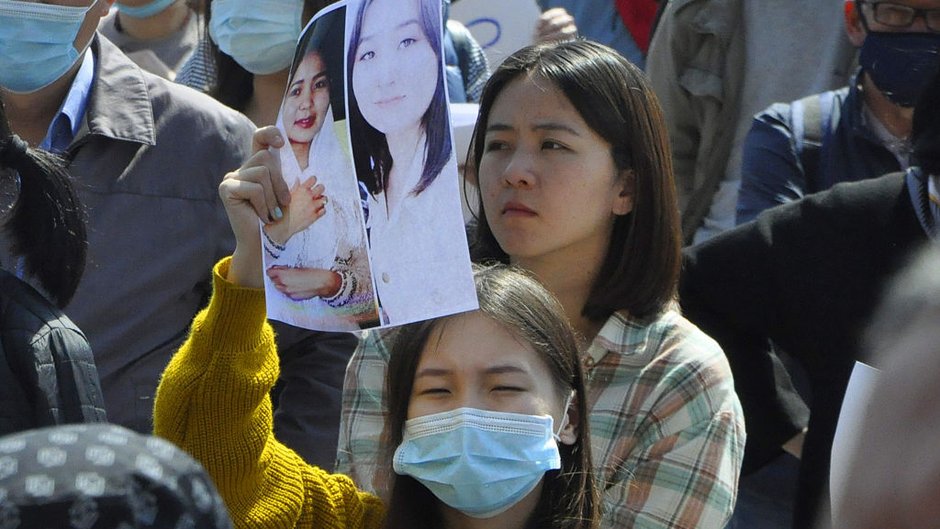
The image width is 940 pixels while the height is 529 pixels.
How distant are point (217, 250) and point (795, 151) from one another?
60.6 inches

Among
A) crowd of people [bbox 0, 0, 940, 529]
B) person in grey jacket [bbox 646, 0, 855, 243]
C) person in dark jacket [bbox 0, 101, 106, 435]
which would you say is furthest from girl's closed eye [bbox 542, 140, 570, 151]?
person in grey jacket [bbox 646, 0, 855, 243]

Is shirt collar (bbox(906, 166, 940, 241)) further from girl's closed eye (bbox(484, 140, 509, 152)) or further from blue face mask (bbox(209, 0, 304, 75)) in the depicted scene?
blue face mask (bbox(209, 0, 304, 75))

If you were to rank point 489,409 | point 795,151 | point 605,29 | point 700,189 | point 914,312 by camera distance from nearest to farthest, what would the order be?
point 914,312
point 489,409
point 795,151
point 700,189
point 605,29

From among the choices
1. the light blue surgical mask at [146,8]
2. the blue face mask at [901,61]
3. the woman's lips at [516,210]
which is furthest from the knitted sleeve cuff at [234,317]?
the light blue surgical mask at [146,8]

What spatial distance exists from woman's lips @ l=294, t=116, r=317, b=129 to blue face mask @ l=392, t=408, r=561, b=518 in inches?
20.7

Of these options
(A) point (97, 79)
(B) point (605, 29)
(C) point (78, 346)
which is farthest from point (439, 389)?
(B) point (605, 29)

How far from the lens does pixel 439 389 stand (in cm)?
266

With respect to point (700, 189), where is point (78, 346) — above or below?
above

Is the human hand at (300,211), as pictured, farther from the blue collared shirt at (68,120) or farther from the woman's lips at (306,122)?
the blue collared shirt at (68,120)

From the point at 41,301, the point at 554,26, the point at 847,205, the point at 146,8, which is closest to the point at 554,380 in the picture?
the point at 41,301

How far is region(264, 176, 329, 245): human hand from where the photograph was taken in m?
2.49

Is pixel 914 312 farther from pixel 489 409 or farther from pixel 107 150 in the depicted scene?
pixel 107 150

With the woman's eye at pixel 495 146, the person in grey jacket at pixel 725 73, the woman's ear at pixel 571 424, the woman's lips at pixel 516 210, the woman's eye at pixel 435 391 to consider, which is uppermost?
the woman's eye at pixel 495 146

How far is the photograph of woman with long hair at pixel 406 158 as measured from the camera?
2242mm
